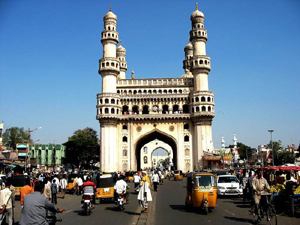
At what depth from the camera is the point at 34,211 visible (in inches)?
234

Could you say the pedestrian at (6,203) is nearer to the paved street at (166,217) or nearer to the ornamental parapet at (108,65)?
the paved street at (166,217)

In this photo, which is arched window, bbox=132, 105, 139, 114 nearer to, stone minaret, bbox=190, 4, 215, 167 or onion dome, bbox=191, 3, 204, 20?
stone minaret, bbox=190, 4, 215, 167

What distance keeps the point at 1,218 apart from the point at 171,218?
5502 mm

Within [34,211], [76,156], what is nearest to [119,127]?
[76,156]

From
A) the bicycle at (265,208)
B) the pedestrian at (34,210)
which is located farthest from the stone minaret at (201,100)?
the pedestrian at (34,210)

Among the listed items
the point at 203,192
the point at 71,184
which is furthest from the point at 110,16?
the point at 203,192

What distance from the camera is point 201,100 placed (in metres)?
49.8

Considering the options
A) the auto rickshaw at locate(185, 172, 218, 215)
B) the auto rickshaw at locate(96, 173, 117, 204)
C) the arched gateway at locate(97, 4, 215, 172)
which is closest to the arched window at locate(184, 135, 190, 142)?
the arched gateway at locate(97, 4, 215, 172)

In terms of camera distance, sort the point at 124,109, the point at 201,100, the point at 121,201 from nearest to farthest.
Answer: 1. the point at 121,201
2. the point at 201,100
3. the point at 124,109

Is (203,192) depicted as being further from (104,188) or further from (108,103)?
(108,103)

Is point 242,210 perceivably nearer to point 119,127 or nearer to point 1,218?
point 1,218

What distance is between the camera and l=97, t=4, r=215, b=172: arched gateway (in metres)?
A: 49.6

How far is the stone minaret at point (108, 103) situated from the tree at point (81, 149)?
73.8ft

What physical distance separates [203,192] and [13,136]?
7669 centimetres
